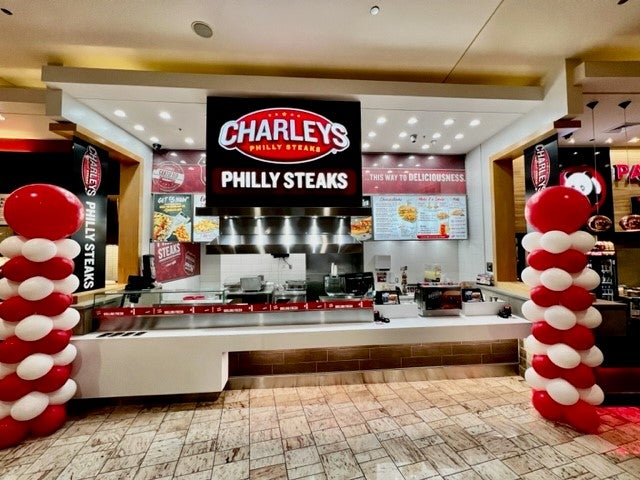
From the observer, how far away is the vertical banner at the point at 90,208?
143 inches

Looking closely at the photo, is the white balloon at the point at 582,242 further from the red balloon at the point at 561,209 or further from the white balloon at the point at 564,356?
the white balloon at the point at 564,356

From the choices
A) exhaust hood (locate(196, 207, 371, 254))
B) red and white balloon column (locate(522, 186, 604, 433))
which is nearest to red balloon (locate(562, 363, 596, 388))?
red and white balloon column (locate(522, 186, 604, 433))

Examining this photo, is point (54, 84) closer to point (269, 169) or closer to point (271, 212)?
point (269, 169)

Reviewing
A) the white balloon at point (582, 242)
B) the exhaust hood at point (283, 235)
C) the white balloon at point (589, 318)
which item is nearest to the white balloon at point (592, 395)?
the white balloon at point (589, 318)

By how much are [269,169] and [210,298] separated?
1.77 meters

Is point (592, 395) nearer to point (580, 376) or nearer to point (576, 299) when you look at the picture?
point (580, 376)

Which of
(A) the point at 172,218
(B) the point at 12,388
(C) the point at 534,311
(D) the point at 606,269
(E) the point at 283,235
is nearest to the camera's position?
(B) the point at 12,388

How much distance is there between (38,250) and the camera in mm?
2521

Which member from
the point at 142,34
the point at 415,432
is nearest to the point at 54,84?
the point at 142,34

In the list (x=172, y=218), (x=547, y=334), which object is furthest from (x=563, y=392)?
(x=172, y=218)

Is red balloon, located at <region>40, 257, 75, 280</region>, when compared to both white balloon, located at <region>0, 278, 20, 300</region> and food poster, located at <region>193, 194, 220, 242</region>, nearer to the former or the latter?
white balloon, located at <region>0, 278, 20, 300</region>

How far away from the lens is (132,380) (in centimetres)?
306

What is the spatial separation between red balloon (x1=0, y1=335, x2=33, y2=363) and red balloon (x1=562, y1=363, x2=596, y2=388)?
4.89 metres

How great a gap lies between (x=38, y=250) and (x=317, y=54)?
3.36m
